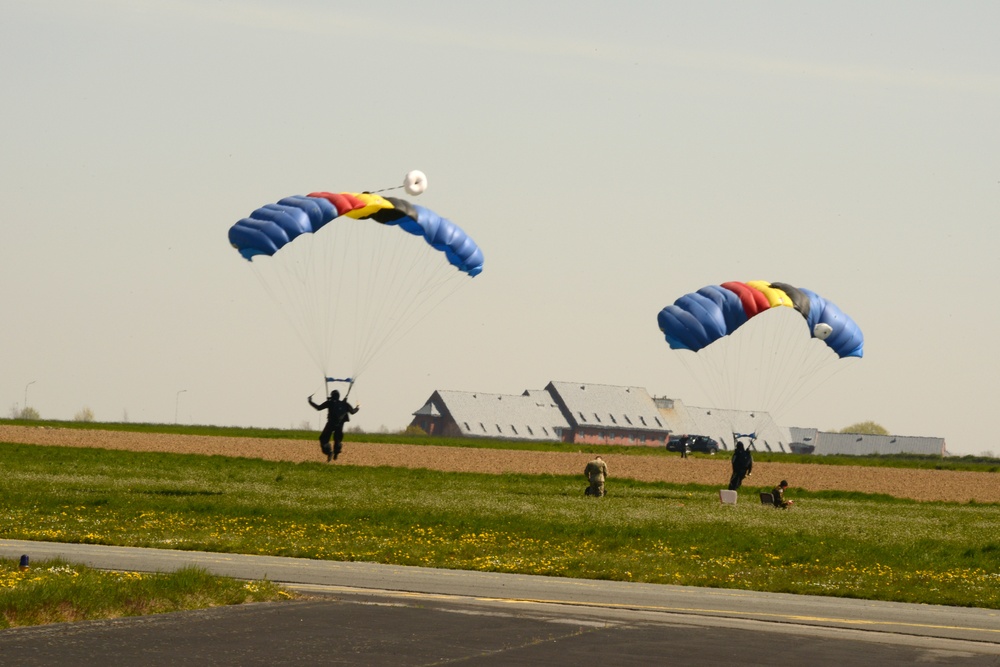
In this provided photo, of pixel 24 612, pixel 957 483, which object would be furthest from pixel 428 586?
pixel 957 483

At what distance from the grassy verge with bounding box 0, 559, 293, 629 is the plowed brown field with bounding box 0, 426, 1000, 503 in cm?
3261

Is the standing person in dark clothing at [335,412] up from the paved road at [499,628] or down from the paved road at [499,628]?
up

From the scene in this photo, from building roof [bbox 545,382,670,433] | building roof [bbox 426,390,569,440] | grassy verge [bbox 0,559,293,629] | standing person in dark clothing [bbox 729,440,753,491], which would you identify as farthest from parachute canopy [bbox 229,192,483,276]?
building roof [bbox 545,382,670,433]

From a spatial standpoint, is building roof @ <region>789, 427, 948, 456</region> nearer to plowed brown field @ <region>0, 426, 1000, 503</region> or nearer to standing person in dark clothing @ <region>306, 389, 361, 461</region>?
plowed brown field @ <region>0, 426, 1000, 503</region>

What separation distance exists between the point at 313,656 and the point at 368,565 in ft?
31.4

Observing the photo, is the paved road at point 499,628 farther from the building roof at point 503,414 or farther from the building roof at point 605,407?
the building roof at point 605,407

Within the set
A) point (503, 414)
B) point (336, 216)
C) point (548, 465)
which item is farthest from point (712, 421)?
point (336, 216)

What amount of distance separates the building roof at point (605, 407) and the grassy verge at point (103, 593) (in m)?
129

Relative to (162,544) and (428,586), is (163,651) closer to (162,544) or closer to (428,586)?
(428,586)

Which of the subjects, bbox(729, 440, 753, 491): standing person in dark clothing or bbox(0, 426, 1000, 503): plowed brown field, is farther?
bbox(0, 426, 1000, 503): plowed brown field

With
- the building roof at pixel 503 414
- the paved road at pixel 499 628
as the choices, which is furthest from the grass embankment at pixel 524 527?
the building roof at pixel 503 414

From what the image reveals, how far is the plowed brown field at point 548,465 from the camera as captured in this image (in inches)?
2207

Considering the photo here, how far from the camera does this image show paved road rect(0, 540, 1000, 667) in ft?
43.8

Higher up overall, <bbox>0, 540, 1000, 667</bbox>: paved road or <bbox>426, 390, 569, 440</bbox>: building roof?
<bbox>426, 390, 569, 440</bbox>: building roof
